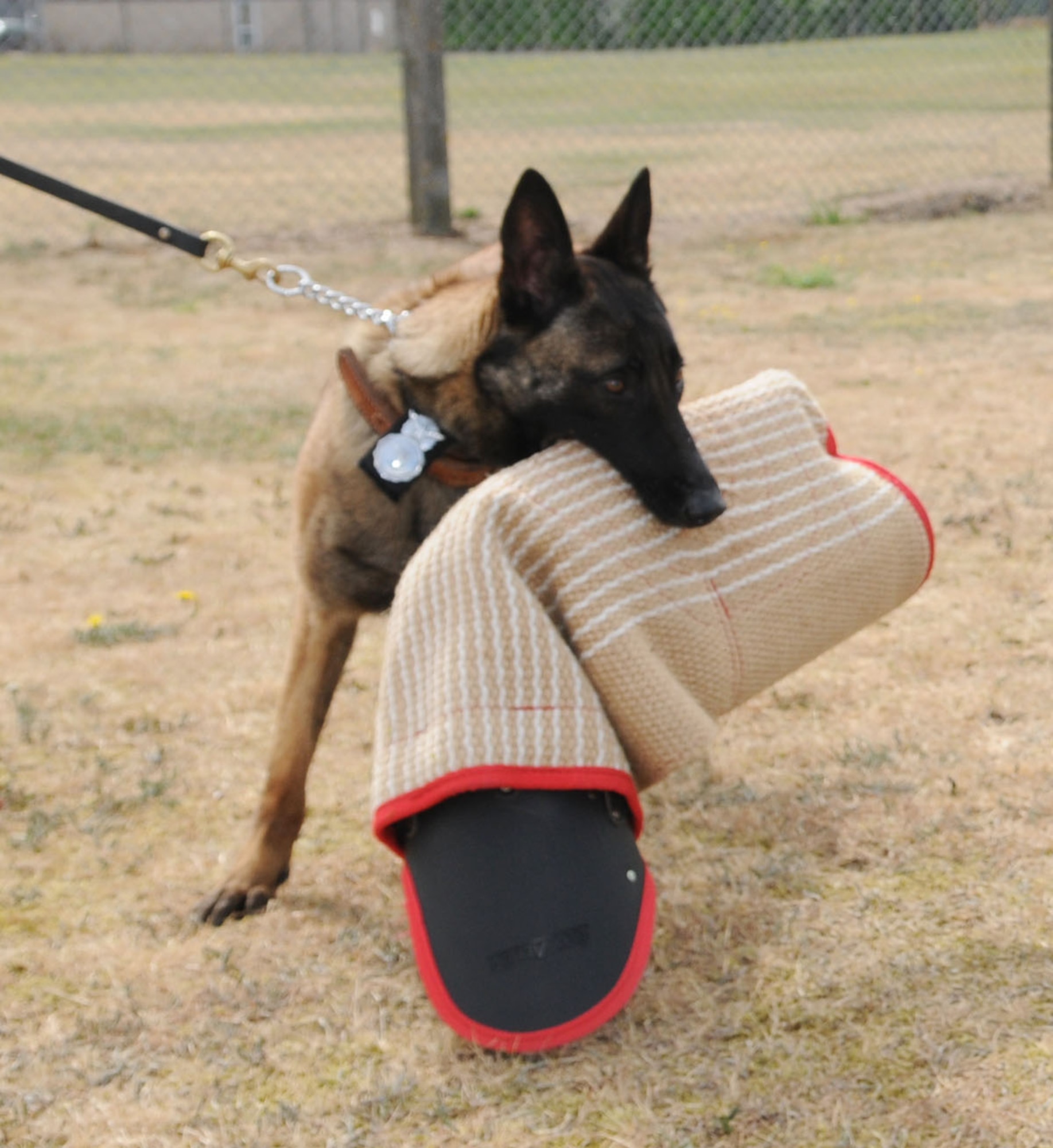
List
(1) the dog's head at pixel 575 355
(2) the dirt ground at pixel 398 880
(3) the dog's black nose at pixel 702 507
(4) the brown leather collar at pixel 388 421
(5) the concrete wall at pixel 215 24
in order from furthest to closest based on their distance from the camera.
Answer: (5) the concrete wall at pixel 215 24 < (4) the brown leather collar at pixel 388 421 < (1) the dog's head at pixel 575 355 < (3) the dog's black nose at pixel 702 507 < (2) the dirt ground at pixel 398 880

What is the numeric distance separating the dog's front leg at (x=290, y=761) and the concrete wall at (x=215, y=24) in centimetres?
2022

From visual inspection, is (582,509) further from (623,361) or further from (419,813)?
(419,813)

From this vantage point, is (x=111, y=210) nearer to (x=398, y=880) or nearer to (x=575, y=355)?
(x=575, y=355)

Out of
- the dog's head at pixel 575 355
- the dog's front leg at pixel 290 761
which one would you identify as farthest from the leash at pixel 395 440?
the dog's front leg at pixel 290 761

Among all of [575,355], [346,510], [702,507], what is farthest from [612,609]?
[346,510]

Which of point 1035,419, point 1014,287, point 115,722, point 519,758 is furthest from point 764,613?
point 1014,287

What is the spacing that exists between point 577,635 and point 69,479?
3.33 m

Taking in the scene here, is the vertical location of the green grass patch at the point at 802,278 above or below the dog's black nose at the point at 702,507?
below

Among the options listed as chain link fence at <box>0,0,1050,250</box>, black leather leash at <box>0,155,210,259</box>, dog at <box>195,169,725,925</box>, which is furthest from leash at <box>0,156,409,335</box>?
chain link fence at <box>0,0,1050,250</box>

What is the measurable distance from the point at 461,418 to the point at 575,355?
24 cm

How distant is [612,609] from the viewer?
7.22ft

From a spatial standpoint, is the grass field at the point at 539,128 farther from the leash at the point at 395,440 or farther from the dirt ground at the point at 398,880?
the leash at the point at 395,440

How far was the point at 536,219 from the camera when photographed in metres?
2.46

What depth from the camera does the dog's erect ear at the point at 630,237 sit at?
8.68ft
